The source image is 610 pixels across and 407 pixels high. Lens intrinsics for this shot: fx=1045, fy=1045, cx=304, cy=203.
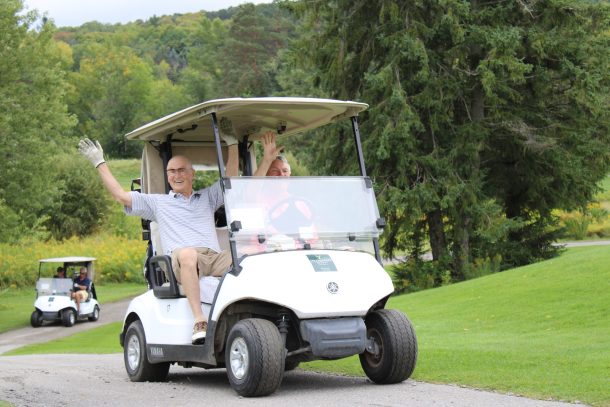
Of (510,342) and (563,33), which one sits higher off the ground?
(563,33)

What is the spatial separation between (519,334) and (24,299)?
28471 millimetres

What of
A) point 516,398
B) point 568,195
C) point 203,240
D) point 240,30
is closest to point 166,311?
point 203,240

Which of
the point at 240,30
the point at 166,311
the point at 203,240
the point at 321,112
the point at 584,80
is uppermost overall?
the point at 240,30

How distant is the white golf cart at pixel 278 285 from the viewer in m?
8.62


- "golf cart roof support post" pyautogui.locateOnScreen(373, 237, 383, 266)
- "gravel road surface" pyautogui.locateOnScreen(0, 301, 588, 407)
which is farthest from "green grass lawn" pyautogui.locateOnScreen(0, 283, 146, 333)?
"golf cart roof support post" pyautogui.locateOnScreen(373, 237, 383, 266)

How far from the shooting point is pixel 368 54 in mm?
32156

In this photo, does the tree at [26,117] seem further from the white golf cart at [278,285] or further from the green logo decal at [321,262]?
the green logo decal at [321,262]

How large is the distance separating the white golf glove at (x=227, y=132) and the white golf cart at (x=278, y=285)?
0.09ft

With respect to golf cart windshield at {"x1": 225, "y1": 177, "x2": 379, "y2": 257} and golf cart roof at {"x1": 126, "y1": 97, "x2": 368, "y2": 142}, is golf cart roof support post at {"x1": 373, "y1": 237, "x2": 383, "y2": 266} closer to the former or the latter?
golf cart windshield at {"x1": 225, "y1": 177, "x2": 379, "y2": 257}

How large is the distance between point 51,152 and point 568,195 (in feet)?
53.9

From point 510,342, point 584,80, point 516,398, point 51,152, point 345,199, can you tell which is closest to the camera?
point 516,398

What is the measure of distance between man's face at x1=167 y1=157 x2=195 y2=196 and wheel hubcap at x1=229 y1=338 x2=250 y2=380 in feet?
6.81

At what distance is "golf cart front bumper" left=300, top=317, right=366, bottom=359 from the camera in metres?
8.53

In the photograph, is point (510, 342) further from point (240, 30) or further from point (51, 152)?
point (240, 30)
